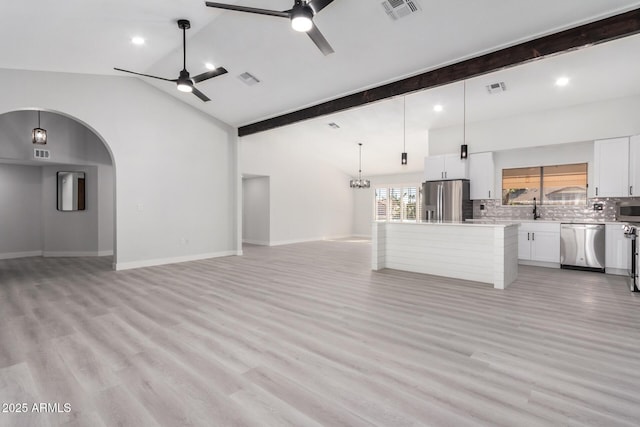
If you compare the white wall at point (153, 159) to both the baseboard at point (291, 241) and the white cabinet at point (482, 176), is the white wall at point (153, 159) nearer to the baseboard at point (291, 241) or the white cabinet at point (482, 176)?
the baseboard at point (291, 241)

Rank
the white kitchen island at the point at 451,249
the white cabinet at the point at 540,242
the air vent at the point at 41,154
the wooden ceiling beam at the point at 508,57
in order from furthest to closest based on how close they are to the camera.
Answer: the air vent at the point at 41,154
the white cabinet at the point at 540,242
the white kitchen island at the point at 451,249
the wooden ceiling beam at the point at 508,57

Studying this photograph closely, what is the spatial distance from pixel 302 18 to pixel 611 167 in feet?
19.9

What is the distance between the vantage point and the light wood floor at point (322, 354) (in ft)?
5.96

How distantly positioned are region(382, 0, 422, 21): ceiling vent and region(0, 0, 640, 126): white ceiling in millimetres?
74

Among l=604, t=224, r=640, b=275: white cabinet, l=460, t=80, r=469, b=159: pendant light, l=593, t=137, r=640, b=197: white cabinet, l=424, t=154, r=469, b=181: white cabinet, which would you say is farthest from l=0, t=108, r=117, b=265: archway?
l=604, t=224, r=640, b=275: white cabinet

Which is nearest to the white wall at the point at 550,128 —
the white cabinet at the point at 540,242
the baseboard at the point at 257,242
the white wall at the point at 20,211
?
the white cabinet at the point at 540,242

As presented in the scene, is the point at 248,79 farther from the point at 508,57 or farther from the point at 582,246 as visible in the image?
the point at 582,246

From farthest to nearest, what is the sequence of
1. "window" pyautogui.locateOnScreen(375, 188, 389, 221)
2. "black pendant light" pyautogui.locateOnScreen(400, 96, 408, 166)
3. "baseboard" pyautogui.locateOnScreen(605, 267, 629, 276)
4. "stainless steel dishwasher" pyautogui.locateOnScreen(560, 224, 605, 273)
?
1. "window" pyautogui.locateOnScreen(375, 188, 389, 221)
2. "black pendant light" pyautogui.locateOnScreen(400, 96, 408, 166)
3. "stainless steel dishwasher" pyautogui.locateOnScreen(560, 224, 605, 273)
4. "baseboard" pyautogui.locateOnScreen(605, 267, 629, 276)

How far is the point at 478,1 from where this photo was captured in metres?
3.46

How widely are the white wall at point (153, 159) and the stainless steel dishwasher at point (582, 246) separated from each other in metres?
7.05

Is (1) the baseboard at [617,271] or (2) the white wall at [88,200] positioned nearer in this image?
(1) the baseboard at [617,271]

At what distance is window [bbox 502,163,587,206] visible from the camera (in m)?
6.39

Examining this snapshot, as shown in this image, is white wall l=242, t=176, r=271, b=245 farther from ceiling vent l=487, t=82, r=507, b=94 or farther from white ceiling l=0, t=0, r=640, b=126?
ceiling vent l=487, t=82, r=507, b=94

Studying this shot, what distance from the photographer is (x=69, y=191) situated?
7879mm
